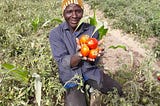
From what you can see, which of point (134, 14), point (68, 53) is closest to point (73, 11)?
point (68, 53)

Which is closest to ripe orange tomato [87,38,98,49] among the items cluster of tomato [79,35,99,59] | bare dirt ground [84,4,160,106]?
cluster of tomato [79,35,99,59]

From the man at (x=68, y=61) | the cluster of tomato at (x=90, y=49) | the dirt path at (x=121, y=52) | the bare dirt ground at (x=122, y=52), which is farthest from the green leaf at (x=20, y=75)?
the dirt path at (x=121, y=52)

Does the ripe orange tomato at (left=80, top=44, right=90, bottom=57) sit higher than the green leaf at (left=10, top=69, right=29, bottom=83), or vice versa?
the ripe orange tomato at (left=80, top=44, right=90, bottom=57)

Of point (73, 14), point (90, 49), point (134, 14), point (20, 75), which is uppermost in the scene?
point (73, 14)

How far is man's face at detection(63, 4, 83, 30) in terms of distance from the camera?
267cm

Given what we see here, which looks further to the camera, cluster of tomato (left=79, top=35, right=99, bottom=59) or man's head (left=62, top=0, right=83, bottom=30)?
man's head (left=62, top=0, right=83, bottom=30)

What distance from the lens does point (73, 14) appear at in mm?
2668

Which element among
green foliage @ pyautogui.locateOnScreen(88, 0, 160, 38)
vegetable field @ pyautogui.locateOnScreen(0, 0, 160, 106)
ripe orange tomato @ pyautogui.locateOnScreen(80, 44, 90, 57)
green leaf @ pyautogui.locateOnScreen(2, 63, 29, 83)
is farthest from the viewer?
green foliage @ pyautogui.locateOnScreen(88, 0, 160, 38)

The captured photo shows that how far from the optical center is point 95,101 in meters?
2.87

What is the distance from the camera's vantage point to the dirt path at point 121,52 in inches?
154

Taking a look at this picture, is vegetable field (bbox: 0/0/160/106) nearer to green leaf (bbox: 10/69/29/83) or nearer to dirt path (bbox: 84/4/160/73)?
green leaf (bbox: 10/69/29/83)

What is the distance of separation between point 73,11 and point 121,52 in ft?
6.15

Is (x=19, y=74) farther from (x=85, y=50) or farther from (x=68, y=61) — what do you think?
(x=85, y=50)

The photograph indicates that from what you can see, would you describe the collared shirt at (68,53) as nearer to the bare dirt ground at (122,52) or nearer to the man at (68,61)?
the man at (68,61)
